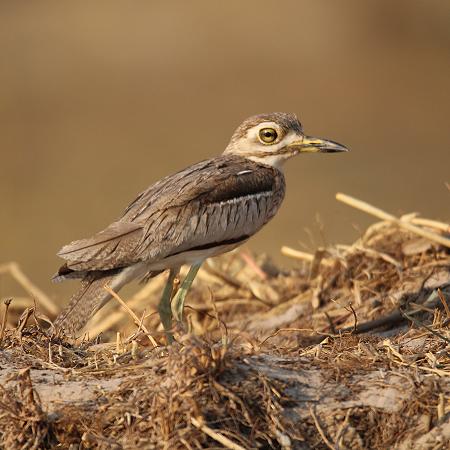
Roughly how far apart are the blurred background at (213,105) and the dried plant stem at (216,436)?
316 inches

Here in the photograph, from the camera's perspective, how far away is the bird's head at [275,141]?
303 inches

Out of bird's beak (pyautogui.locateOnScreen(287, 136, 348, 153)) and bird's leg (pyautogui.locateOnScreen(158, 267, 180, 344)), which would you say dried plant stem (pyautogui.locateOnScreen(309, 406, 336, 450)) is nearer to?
bird's leg (pyautogui.locateOnScreen(158, 267, 180, 344))

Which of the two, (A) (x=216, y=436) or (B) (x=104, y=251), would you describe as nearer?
(A) (x=216, y=436)

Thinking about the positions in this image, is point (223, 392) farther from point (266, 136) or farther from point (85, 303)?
point (266, 136)

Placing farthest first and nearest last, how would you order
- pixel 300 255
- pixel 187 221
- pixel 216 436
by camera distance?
pixel 300 255, pixel 187 221, pixel 216 436

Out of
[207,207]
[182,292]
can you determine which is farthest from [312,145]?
[182,292]

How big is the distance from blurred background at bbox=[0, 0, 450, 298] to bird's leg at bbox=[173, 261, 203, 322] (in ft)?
18.4

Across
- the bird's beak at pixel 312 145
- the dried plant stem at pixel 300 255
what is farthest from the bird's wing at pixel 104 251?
the dried plant stem at pixel 300 255

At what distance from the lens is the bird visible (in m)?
6.53

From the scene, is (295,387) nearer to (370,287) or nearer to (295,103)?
(370,287)

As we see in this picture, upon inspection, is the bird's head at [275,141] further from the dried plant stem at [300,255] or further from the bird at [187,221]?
the dried plant stem at [300,255]

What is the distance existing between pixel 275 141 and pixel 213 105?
45.0ft

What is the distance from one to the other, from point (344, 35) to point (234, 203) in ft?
58.3

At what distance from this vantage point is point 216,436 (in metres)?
4.59
